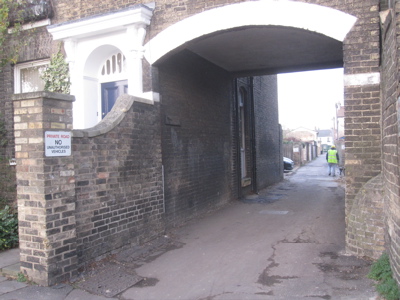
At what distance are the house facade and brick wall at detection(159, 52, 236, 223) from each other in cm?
4

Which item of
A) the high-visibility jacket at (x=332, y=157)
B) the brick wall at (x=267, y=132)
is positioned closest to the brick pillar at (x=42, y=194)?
the brick wall at (x=267, y=132)

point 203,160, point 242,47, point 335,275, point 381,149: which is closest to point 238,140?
point 203,160

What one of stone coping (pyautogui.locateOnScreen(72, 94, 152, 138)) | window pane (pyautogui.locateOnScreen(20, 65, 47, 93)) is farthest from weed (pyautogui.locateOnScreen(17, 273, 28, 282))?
window pane (pyautogui.locateOnScreen(20, 65, 47, 93))

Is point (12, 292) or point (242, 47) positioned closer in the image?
point (12, 292)

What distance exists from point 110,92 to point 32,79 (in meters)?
2.41

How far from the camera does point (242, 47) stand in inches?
360

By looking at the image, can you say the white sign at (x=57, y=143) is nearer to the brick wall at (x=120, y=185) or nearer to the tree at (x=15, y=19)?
the brick wall at (x=120, y=185)

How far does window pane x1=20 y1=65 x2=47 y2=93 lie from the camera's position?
926cm

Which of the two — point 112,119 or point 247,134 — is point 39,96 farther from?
point 247,134

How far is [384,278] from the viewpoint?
4.67 meters

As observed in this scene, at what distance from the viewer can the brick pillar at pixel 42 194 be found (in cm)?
478

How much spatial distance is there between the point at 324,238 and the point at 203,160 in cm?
359

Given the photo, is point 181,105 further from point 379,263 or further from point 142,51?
point 379,263

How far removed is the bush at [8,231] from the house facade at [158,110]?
1.98m
